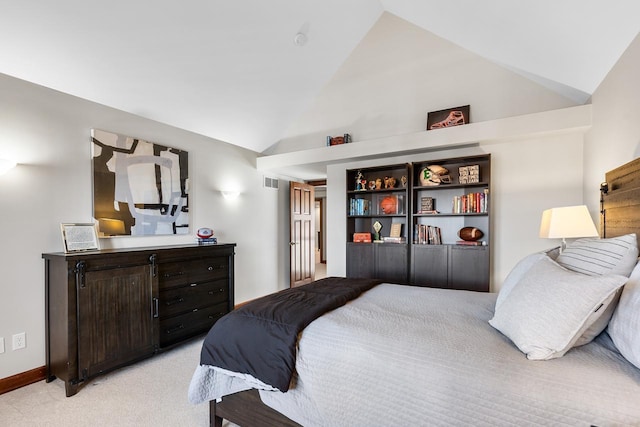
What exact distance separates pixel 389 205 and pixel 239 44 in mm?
2557

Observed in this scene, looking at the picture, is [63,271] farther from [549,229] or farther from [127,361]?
[549,229]

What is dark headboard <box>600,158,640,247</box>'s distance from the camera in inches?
67.0

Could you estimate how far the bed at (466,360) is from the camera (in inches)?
38.8

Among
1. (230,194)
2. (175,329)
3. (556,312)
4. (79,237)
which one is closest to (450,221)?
(556,312)

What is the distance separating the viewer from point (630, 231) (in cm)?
176

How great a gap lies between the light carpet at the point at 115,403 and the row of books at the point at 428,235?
275 cm

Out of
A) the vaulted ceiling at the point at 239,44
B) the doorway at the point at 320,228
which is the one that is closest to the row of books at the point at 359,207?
the vaulted ceiling at the point at 239,44

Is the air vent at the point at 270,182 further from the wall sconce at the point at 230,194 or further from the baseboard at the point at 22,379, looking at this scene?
the baseboard at the point at 22,379

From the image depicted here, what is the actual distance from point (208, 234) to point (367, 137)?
2435mm

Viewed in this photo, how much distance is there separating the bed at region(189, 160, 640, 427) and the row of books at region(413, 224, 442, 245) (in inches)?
72.4

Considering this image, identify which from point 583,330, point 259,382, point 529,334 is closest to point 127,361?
point 259,382

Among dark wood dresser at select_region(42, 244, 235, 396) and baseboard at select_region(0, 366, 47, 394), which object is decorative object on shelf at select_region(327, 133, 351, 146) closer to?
dark wood dresser at select_region(42, 244, 235, 396)

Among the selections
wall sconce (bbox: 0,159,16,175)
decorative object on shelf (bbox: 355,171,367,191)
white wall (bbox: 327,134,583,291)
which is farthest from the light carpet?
white wall (bbox: 327,134,583,291)

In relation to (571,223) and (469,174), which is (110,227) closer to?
(469,174)
